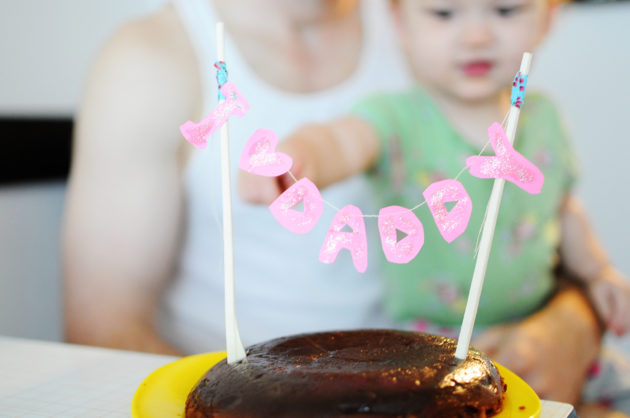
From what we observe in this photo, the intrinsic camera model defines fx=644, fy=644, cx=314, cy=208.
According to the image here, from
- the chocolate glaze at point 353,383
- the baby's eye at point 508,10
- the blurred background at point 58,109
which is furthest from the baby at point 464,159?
the chocolate glaze at point 353,383

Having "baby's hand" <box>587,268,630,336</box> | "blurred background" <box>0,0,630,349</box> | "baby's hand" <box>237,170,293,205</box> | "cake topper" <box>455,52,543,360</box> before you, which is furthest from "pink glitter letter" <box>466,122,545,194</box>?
"blurred background" <box>0,0,630,349</box>

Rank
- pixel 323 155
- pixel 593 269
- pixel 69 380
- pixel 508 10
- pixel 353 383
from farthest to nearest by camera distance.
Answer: pixel 593 269 < pixel 508 10 < pixel 323 155 < pixel 69 380 < pixel 353 383

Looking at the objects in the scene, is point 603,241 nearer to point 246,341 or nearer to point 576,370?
point 576,370

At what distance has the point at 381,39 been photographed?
922 millimetres

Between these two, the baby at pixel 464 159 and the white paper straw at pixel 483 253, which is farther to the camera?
the baby at pixel 464 159

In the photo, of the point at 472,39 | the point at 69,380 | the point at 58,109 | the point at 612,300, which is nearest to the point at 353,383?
the point at 69,380

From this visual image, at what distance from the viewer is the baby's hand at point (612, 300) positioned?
831mm

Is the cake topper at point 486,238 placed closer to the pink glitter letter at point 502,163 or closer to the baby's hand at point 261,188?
the pink glitter letter at point 502,163

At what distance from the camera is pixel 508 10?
76 centimetres

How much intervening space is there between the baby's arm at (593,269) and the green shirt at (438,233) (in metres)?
0.07

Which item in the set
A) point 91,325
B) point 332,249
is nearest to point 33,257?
point 91,325

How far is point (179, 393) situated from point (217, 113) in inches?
5.7

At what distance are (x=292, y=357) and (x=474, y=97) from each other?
1.77ft

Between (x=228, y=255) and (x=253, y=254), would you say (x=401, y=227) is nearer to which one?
(x=228, y=255)
